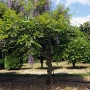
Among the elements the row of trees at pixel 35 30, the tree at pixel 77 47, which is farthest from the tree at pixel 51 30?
the tree at pixel 77 47

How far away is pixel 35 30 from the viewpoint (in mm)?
10648

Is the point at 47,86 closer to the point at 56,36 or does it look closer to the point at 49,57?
the point at 49,57

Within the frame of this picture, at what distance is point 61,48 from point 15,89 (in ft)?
9.32

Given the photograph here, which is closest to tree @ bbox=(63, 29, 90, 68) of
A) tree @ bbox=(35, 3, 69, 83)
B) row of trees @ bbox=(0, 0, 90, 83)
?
row of trees @ bbox=(0, 0, 90, 83)

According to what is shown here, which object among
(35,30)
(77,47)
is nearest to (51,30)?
(35,30)

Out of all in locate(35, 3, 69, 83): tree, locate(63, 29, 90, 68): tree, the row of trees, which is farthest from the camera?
locate(63, 29, 90, 68): tree

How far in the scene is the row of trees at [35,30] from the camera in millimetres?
10398

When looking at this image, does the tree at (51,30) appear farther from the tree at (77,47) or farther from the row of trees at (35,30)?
the tree at (77,47)

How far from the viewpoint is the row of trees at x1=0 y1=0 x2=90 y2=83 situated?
34.1 feet

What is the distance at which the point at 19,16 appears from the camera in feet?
37.3

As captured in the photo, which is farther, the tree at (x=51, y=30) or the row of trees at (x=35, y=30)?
the tree at (x=51, y=30)

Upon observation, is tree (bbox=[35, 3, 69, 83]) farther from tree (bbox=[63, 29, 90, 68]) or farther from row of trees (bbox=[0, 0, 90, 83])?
tree (bbox=[63, 29, 90, 68])

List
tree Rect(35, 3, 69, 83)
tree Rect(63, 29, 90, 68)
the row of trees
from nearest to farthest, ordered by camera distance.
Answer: the row of trees, tree Rect(35, 3, 69, 83), tree Rect(63, 29, 90, 68)

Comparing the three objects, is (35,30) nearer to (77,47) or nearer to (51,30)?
(51,30)
